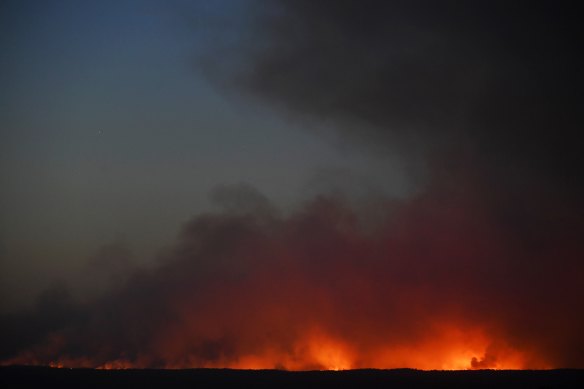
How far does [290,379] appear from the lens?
37.8 metres

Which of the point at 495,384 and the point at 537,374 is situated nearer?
the point at 495,384

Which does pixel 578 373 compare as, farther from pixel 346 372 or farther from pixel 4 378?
pixel 4 378

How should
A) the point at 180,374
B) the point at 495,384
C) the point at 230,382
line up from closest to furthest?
the point at 495,384 < the point at 230,382 < the point at 180,374

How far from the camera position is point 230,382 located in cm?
3734

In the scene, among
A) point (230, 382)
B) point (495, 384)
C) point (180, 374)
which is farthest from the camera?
point (180, 374)

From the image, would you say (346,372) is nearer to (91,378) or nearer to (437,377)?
(437,377)

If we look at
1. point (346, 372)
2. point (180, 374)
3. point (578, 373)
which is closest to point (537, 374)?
point (578, 373)

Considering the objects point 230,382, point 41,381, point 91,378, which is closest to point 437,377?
point 230,382

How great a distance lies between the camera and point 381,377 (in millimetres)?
37750

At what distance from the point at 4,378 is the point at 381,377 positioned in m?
28.0

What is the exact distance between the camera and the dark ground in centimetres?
3550

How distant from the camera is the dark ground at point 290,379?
116ft

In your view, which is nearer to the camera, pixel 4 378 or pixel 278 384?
pixel 278 384

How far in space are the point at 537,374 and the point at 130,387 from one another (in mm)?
28742
